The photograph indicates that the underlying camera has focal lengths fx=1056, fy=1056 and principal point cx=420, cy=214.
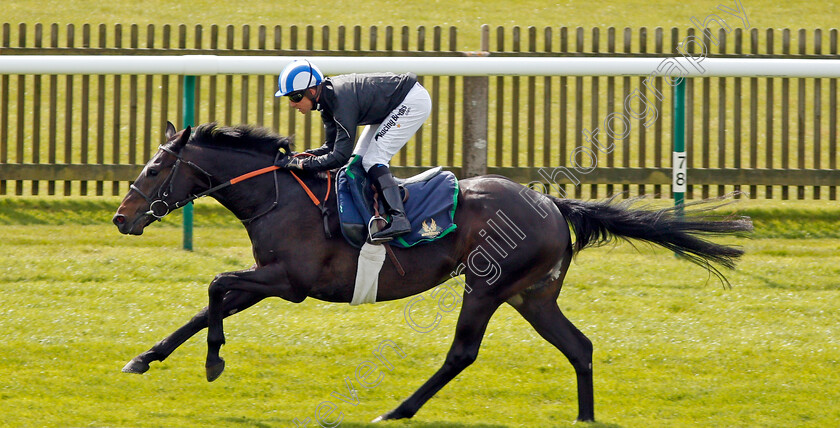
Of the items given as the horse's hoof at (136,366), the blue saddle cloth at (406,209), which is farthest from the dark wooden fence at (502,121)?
the horse's hoof at (136,366)

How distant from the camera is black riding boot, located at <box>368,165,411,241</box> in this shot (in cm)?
495

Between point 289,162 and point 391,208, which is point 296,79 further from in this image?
point 391,208

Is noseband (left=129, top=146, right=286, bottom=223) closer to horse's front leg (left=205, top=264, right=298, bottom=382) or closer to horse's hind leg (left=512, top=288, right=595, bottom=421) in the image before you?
horse's front leg (left=205, top=264, right=298, bottom=382)

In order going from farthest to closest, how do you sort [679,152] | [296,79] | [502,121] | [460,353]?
[502,121] < [679,152] < [460,353] < [296,79]

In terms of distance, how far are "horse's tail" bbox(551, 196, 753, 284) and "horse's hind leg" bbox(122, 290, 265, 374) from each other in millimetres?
1635

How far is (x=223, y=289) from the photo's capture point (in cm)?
486

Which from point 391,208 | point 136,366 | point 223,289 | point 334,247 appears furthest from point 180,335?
point 391,208

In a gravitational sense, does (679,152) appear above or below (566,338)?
above

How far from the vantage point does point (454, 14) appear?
47.6 feet

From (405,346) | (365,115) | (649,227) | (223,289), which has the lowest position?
(405,346)

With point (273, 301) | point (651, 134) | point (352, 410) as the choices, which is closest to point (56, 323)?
point (273, 301)

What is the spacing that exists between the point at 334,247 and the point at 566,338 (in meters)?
1.21

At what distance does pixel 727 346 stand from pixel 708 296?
1033mm

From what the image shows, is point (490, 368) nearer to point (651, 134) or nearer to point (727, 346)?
point (727, 346)
